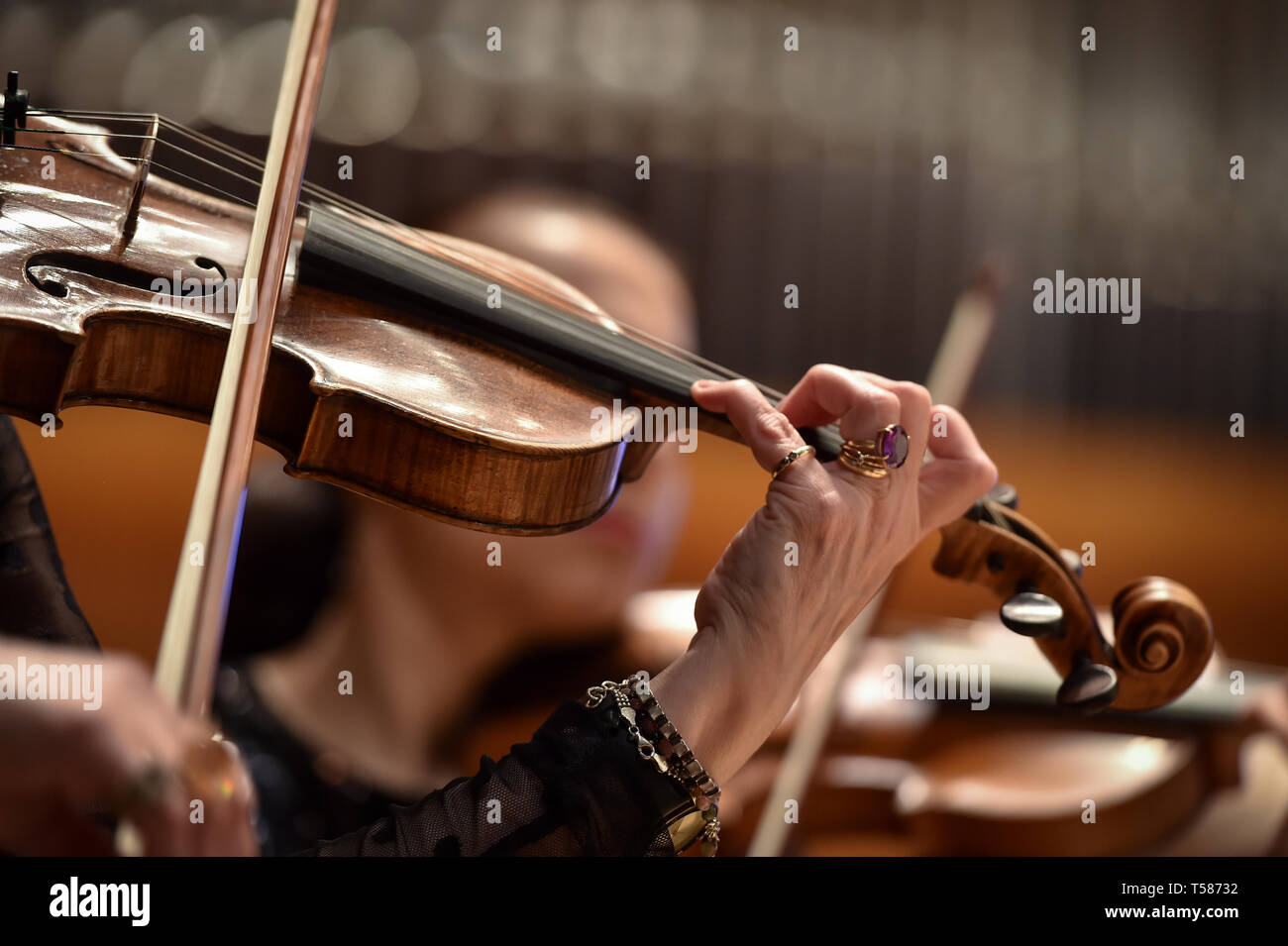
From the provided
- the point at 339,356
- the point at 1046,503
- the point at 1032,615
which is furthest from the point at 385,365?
the point at 1046,503

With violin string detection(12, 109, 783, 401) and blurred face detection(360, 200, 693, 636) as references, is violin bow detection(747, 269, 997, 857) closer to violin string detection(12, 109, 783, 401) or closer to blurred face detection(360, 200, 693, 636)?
blurred face detection(360, 200, 693, 636)

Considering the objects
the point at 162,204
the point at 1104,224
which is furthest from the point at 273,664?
the point at 1104,224

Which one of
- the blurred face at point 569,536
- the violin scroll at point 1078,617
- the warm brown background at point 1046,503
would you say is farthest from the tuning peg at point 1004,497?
the warm brown background at point 1046,503

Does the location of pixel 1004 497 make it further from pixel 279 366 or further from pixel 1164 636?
pixel 279 366

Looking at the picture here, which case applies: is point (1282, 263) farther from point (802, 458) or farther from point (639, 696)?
point (639, 696)

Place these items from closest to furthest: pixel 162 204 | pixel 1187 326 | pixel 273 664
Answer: pixel 162 204 → pixel 273 664 → pixel 1187 326

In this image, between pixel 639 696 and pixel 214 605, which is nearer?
pixel 214 605

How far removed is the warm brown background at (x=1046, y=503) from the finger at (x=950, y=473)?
0.98 metres

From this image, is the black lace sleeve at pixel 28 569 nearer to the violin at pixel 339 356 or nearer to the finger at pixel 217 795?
the violin at pixel 339 356

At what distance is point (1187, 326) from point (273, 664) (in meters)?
1.87
